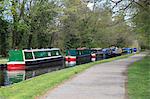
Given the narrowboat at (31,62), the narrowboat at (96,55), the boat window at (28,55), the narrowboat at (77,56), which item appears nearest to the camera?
the narrowboat at (31,62)

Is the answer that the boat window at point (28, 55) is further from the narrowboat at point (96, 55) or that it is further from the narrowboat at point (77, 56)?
the narrowboat at point (96, 55)

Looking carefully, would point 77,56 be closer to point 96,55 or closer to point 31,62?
point 96,55

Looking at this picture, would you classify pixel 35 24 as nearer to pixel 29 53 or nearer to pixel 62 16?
pixel 62 16

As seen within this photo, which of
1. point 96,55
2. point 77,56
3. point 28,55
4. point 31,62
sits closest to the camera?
point 31,62

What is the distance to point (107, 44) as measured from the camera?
9469 cm

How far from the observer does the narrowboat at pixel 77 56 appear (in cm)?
5266

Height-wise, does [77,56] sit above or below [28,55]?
below

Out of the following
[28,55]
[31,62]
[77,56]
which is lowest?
[31,62]

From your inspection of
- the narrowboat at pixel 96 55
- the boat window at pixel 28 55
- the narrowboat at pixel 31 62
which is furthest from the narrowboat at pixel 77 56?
the boat window at pixel 28 55

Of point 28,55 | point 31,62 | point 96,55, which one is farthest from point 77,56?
point 31,62

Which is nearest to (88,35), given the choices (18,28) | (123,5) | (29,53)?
(18,28)

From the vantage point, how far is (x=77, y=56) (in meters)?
56.0

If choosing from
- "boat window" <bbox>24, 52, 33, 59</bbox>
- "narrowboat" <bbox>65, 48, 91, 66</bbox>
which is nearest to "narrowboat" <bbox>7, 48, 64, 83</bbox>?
"boat window" <bbox>24, 52, 33, 59</bbox>

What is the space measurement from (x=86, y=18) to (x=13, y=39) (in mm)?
19440
